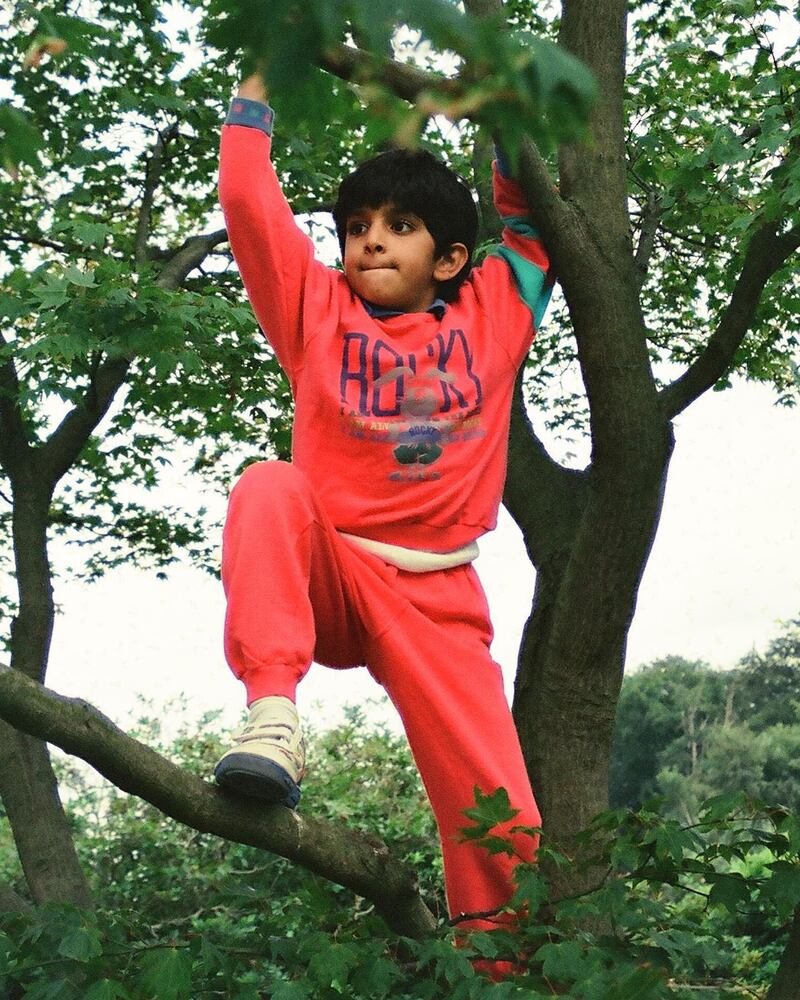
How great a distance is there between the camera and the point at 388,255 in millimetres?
3215

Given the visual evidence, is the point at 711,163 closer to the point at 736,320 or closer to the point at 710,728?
the point at 736,320

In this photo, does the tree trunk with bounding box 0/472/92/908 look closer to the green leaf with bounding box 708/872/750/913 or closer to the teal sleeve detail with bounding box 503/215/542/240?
the teal sleeve detail with bounding box 503/215/542/240

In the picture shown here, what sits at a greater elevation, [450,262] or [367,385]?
[450,262]

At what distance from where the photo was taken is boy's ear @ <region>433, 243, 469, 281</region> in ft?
10.9

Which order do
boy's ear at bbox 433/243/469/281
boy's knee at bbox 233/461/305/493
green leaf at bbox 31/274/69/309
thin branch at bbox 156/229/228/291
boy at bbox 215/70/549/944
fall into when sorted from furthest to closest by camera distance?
thin branch at bbox 156/229/228/291
green leaf at bbox 31/274/69/309
boy's ear at bbox 433/243/469/281
boy at bbox 215/70/549/944
boy's knee at bbox 233/461/305/493

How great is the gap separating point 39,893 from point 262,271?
14.6ft

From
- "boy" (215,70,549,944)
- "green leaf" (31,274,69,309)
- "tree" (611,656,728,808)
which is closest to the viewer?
"boy" (215,70,549,944)

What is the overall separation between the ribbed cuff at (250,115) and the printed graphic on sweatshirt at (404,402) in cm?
53

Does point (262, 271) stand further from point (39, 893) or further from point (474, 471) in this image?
point (39, 893)

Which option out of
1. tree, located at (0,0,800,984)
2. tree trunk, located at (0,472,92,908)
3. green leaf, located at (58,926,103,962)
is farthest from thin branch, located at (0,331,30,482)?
green leaf, located at (58,926,103,962)

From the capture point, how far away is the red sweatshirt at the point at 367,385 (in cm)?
304

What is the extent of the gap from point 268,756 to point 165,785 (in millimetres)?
195

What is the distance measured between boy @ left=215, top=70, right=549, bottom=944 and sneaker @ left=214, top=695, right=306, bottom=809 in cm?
33

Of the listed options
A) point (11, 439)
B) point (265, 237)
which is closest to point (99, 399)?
point (11, 439)
